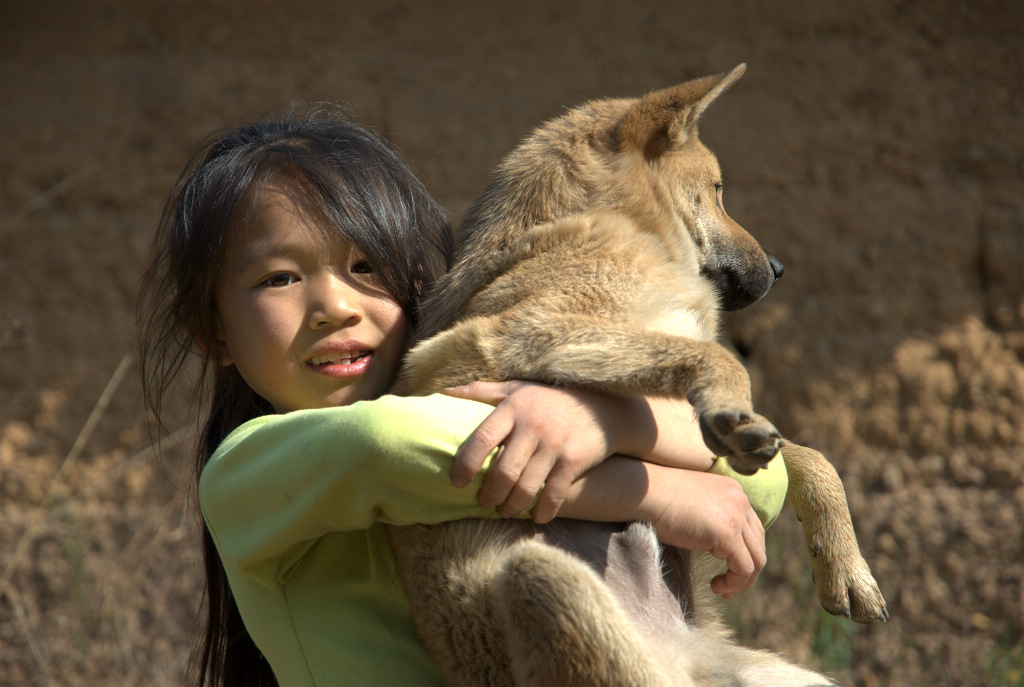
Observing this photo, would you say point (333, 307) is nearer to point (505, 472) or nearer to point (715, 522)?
point (505, 472)

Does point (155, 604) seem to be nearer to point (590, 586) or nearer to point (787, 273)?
point (590, 586)

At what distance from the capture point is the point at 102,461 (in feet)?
16.0

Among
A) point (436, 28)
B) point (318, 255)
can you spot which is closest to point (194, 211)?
point (318, 255)

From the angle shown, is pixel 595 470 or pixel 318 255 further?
pixel 318 255

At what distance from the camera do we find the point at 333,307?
7.10ft

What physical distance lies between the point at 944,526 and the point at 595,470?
3.44 metres

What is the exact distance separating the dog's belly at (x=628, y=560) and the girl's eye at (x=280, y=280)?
91 cm

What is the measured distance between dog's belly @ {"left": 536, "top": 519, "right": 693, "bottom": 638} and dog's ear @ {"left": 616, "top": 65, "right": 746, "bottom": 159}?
4.21 feet

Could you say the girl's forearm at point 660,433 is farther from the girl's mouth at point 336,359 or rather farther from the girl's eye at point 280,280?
the girl's eye at point 280,280

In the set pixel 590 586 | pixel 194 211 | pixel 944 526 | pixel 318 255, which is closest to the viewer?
pixel 590 586

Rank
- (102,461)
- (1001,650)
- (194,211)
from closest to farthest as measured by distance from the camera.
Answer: (194,211) → (1001,650) → (102,461)

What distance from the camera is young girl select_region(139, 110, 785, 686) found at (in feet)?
5.74

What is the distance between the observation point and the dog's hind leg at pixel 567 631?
1.78 m

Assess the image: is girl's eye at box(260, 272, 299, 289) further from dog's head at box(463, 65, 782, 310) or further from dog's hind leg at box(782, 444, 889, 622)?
dog's hind leg at box(782, 444, 889, 622)
